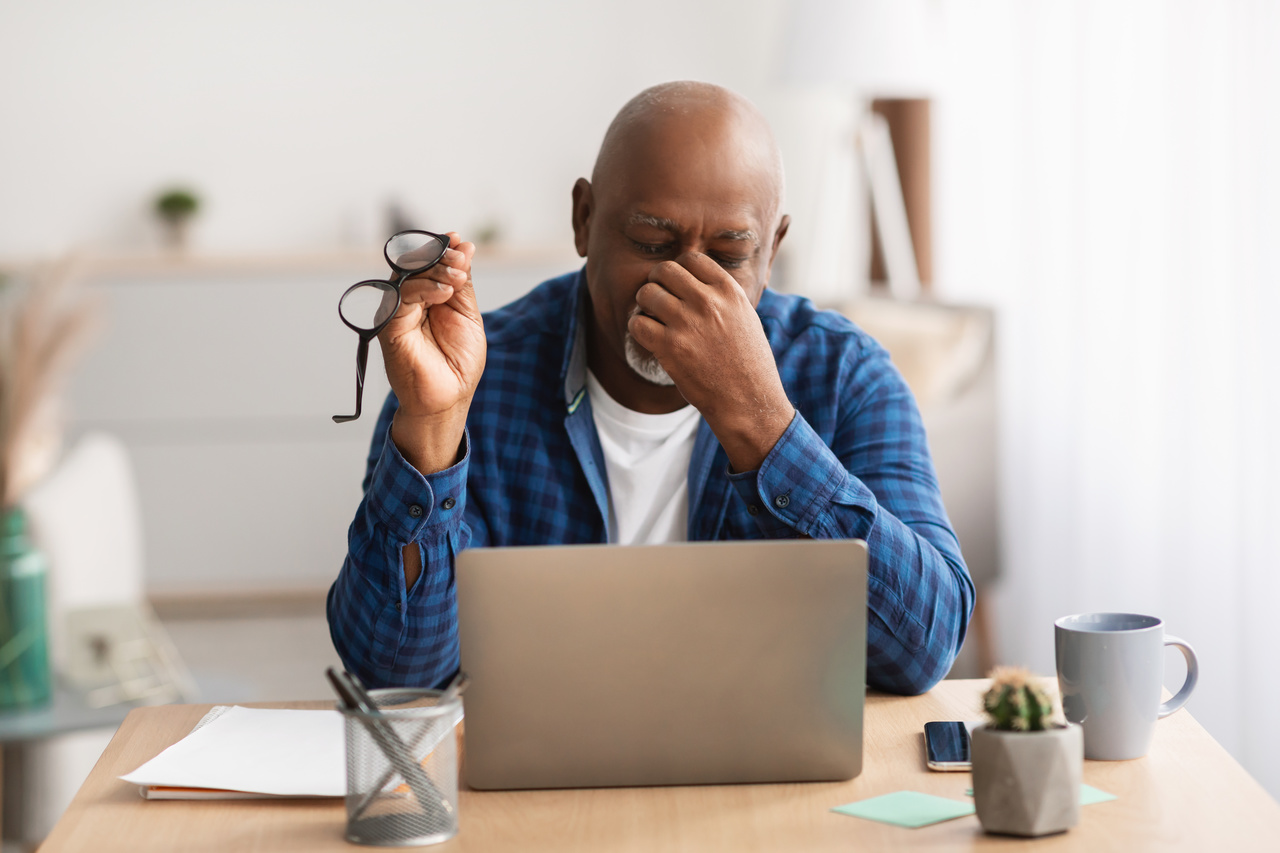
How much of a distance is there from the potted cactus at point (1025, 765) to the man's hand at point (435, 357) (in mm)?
516

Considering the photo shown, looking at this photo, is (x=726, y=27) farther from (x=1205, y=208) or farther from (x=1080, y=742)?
(x=1080, y=742)

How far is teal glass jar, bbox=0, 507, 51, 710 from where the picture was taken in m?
1.74

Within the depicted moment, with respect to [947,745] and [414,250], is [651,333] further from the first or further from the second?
[947,745]

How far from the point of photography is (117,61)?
12.7 ft

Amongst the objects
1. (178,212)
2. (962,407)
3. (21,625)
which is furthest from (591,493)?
(178,212)

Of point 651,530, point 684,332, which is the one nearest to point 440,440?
point 684,332

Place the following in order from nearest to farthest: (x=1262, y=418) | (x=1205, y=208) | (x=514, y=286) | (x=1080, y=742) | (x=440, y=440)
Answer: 1. (x=1080, y=742)
2. (x=440, y=440)
3. (x=1262, y=418)
4. (x=1205, y=208)
5. (x=514, y=286)

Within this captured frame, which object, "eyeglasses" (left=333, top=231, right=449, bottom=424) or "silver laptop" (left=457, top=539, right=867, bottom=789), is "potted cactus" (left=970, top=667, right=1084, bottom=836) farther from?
"eyeglasses" (left=333, top=231, right=449, bottom=424)

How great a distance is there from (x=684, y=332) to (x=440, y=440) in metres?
0.25

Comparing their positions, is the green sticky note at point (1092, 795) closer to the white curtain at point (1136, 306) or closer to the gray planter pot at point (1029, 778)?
the gray planter pot at point (1029, 778)

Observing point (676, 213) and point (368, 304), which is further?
point (676, 213)

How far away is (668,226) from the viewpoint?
130cm

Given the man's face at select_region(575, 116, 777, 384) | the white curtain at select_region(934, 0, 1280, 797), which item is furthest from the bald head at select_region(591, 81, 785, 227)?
the white curtain at select_region(934, 0, 1280, 797)

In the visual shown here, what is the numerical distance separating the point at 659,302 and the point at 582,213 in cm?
29
